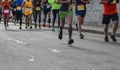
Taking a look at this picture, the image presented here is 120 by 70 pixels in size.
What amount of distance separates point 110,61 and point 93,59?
0.42 metres

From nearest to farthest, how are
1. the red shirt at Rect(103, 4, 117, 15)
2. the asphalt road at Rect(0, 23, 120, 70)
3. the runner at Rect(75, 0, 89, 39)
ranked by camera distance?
the asphalt road at Rect(0, 23, 120, 70) → the red shirt at Rect(103, 4, 117, 15) → the runner at Rect(75, 0, 89, 39)

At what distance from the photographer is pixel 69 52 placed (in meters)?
10.8

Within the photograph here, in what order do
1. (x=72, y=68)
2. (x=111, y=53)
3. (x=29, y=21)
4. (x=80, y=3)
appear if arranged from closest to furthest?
(x=72, y=68) → (x=111, y=53) → (x=80, y=3) → (x=29, y=21)

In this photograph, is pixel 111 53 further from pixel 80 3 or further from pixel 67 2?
pixel 80 3

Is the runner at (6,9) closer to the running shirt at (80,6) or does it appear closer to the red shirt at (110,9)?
the running shirt at (80,6)

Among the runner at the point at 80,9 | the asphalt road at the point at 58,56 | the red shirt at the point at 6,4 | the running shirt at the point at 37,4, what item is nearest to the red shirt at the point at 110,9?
the runner at the point at 80,9

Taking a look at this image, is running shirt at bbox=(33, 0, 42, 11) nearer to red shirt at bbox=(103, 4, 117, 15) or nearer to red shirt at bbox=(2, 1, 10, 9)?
red shirt at bbox=(2, 1, 10, 9)

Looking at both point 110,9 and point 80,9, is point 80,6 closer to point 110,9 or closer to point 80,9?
point 80,9

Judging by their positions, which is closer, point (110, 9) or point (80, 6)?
point (110, 9)

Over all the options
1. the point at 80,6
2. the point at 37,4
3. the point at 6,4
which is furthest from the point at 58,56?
the point at 6,4

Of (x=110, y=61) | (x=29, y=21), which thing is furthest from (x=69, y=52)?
(x=29, y=21)

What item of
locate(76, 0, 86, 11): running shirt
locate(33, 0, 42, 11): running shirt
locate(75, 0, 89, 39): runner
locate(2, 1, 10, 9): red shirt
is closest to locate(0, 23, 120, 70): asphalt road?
locate(75, 0, 89, 39): runner

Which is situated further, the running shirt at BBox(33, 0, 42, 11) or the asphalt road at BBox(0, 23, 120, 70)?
the running shirt at BBox(33, 0, 42, 11)

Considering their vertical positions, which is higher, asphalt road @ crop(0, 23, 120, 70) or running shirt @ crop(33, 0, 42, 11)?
running shirt @ crop(33, 0, 42, 11)
